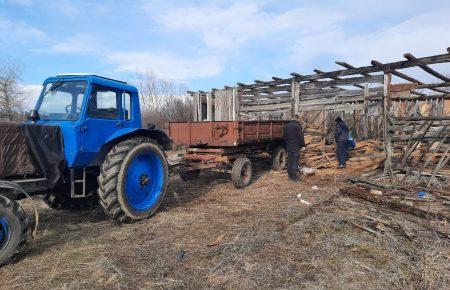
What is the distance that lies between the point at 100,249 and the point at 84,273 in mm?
737

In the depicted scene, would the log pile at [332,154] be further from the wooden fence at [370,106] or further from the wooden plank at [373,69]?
the wooden plank at [373,69]

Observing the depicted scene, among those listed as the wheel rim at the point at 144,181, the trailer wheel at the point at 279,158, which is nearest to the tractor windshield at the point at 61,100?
the wheel rim at the point at 144,181

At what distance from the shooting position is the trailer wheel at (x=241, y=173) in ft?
30.7

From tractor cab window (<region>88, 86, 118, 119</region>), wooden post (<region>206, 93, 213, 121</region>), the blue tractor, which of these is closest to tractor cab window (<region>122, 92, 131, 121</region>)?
the blue tractor

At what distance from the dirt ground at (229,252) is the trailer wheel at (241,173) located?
6.35 feet

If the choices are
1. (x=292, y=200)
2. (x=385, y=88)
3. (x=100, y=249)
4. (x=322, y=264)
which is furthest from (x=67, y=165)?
(x=385, y=88)

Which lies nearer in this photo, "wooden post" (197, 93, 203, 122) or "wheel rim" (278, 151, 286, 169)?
"wheel rim" (278, 151, 286, 169)

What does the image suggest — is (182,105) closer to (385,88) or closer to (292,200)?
(385,88)

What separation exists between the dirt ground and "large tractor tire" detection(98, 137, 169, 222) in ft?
0.97

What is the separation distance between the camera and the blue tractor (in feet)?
15.5

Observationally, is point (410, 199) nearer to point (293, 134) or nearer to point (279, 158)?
point (293, 134)

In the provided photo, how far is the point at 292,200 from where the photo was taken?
8109 millimetres

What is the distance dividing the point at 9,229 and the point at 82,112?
2.14 metres

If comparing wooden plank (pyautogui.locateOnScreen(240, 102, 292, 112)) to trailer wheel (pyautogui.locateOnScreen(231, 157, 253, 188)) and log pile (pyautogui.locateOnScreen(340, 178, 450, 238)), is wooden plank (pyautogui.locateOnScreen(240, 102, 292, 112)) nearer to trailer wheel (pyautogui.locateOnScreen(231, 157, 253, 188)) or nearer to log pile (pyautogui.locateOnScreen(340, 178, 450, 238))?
trailer wheel (pyautogui.locateOnScreen(231, 157, 253, 188))
